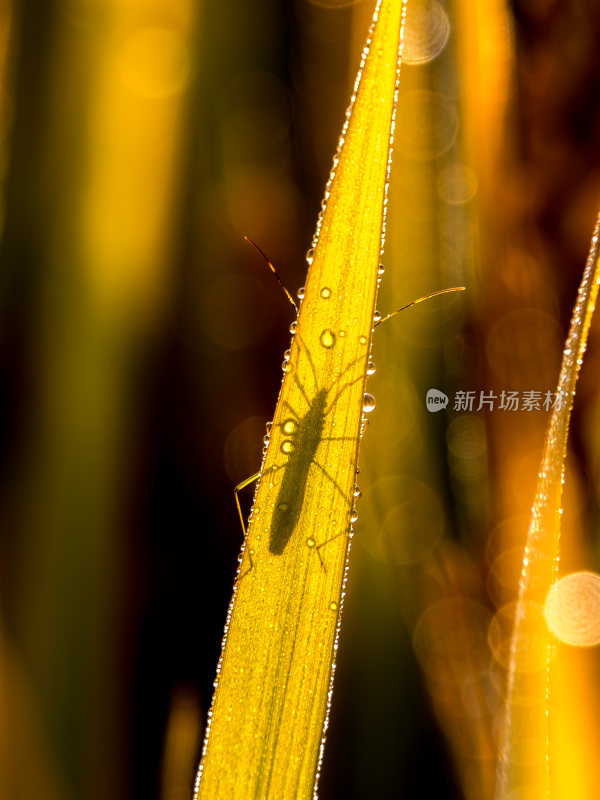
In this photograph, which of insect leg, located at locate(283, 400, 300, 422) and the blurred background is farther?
the blurred background

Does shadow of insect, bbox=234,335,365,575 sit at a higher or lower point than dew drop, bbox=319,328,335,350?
lower

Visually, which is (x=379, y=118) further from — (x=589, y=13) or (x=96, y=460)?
(x=589, y=13)

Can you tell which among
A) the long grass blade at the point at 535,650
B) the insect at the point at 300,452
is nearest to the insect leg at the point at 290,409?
the insect at the point at 300,452

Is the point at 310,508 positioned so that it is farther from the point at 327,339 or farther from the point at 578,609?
the point at 578,609

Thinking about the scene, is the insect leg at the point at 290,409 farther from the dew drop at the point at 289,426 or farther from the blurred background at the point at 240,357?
the blurred background at the point at 240,357

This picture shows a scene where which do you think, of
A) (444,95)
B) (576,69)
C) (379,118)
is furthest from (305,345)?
(576,69)

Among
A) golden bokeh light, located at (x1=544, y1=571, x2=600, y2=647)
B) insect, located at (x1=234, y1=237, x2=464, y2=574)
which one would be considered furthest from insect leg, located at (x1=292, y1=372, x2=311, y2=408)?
golden bokeh light, located at (x1=544, y1=571, x2=600, y2=647)

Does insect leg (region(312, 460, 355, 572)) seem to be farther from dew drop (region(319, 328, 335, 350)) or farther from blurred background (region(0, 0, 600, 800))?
blurred background (region(0, 0, 600, 800))
